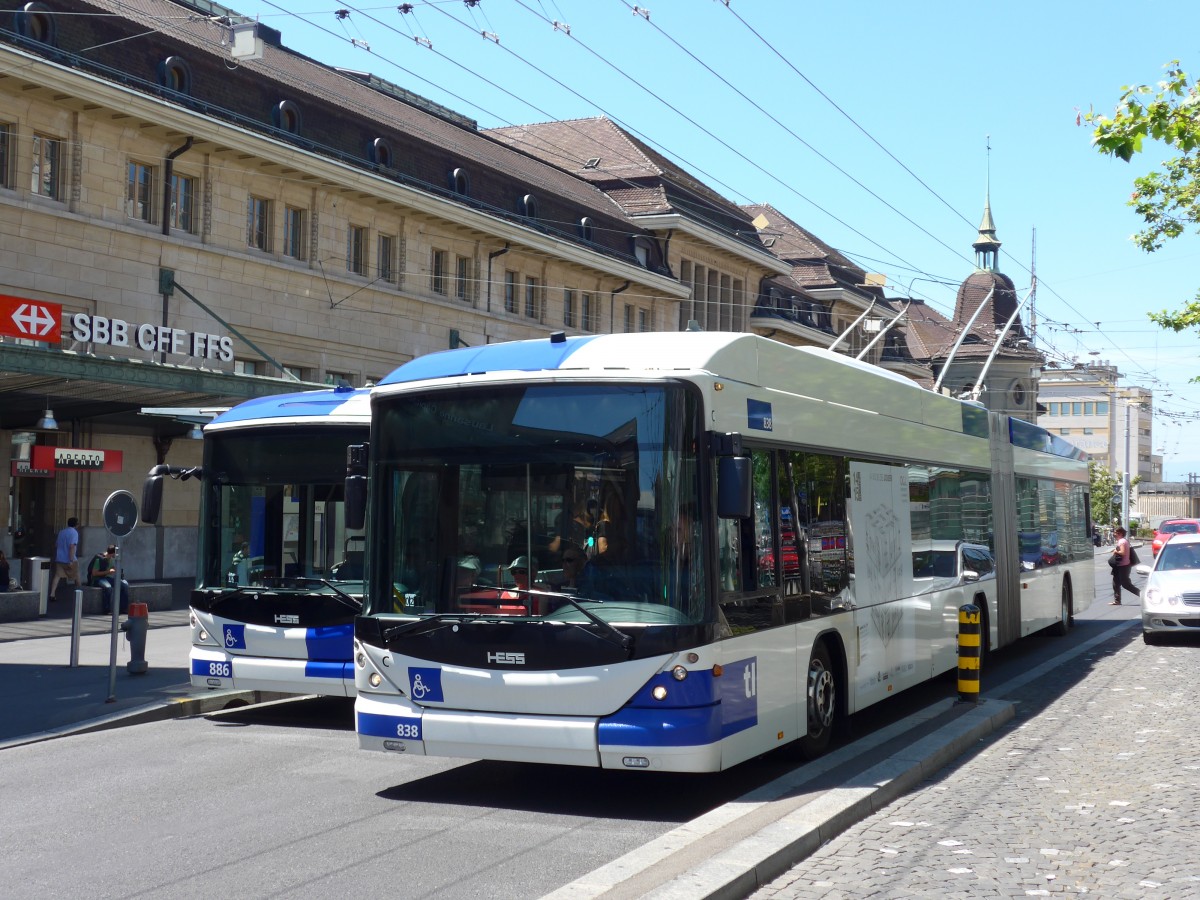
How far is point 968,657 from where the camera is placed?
481 inches

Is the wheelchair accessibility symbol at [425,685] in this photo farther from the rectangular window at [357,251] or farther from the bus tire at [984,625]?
the rectangular window at [357,251]

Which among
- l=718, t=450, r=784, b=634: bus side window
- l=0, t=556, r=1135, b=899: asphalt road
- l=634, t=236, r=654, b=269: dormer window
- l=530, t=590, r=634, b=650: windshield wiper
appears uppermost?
l=634, t=236, r=654, b=269: dormer window

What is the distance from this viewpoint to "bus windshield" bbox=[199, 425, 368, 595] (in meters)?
12.1

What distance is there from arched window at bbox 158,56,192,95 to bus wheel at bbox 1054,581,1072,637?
20.2m

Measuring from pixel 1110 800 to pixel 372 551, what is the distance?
187 inches

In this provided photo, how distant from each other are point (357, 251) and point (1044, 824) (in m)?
30.4

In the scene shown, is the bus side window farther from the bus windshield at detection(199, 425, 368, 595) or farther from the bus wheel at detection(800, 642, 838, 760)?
the bus windshield at detection(199, 425, 368, 595)

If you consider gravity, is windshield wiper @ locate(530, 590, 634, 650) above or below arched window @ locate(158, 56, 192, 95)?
below

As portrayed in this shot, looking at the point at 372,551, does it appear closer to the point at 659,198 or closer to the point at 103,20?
the point at 103,20

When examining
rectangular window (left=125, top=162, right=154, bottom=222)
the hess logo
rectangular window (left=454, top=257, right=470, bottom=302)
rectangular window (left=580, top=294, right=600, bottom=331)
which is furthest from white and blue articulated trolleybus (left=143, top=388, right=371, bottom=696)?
rectangular window (left=580, top=294, right=600, bottom=331)

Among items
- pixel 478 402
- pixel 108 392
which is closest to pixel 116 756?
pixel 478 402

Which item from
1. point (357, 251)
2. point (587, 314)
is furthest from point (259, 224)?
point (587, 314)

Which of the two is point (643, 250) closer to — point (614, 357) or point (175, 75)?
point (175, 75)

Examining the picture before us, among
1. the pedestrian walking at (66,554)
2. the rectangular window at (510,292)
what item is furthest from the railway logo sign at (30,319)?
the rectangular window at (510,292)
